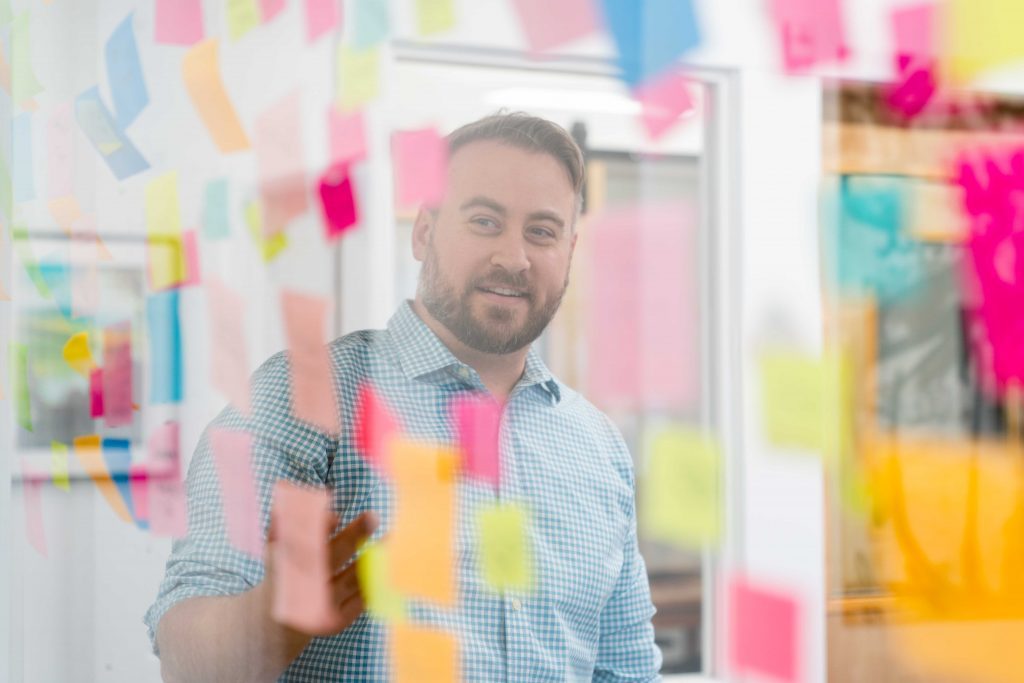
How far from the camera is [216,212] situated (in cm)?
82

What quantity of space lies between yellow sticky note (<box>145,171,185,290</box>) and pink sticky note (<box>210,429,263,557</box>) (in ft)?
0.57

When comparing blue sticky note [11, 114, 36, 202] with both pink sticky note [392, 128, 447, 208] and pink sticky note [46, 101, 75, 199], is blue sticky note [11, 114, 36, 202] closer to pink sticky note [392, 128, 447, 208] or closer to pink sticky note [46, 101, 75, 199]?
pink sticky note [46, 101, 75, 199]

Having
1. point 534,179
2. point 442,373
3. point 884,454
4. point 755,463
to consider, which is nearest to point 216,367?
point 442,373

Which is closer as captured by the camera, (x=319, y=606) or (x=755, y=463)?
(x=319, y=606)

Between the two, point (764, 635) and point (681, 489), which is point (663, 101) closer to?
point (681, 489)

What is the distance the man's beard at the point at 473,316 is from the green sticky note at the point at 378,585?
16 centimetres

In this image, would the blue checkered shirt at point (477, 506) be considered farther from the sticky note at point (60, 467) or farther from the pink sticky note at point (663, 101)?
the pink sticky note at point (663, 101)

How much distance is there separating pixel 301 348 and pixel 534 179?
0.22 meters

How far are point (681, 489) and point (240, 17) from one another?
539mm

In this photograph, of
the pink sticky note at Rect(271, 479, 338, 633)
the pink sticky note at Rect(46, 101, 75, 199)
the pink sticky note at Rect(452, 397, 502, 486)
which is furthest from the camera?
the pink sticky note at Rect(46, 101, 75, 199)

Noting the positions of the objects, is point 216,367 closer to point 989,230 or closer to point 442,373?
point 442,373

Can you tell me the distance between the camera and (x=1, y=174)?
2.83 ft

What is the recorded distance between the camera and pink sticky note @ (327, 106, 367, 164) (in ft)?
2.56

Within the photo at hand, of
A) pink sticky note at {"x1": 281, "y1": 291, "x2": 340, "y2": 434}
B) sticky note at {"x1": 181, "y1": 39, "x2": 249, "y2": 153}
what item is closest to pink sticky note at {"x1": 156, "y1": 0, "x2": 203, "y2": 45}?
sticky note at {"x1": 181, "y1": 39, "x2": 249, "y2": 153}
